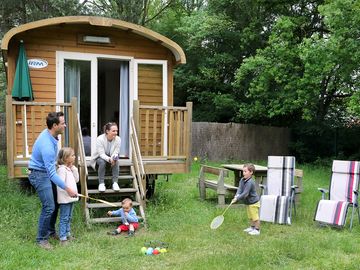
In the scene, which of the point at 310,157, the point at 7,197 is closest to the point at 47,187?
the point at 7,197

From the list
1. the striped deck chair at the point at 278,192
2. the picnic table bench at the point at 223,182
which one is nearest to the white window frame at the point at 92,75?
the picnic table bench at the point at 223,182

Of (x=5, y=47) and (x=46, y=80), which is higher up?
(x=5, y=47)

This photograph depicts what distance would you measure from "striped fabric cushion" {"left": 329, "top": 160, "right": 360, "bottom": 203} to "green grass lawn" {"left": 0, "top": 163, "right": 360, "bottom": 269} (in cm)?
47

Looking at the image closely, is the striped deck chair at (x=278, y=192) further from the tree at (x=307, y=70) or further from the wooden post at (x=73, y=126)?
the tree at (x=307, y=70)

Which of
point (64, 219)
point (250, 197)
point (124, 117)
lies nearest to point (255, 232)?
point (250, 197)

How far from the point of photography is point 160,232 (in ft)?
19.1

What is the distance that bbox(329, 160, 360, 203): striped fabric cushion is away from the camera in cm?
695

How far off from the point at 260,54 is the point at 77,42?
7.89 metres

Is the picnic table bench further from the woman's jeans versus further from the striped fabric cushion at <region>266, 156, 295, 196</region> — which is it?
the woman's jeans

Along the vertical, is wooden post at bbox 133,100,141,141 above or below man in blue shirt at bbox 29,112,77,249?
above

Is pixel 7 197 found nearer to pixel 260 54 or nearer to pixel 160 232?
pixel 160 232

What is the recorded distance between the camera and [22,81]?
716cm

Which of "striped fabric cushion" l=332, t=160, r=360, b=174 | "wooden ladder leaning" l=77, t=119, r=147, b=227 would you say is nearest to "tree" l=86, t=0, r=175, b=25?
"wooden ladder leaning" l=77, t=119, r=147, b=227

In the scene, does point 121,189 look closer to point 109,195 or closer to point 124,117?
point 109,195
